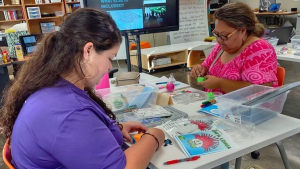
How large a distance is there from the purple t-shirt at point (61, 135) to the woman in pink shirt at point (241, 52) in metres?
1.04

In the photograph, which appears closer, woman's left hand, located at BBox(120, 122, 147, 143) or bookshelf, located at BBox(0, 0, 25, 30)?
woman's left hand, located at BBox(120, 122, 147, 143)

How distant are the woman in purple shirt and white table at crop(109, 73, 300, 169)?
3.1 inches

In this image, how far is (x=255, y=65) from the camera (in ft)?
4.93

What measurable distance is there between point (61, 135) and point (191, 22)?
204 inches

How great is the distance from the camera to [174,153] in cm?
95

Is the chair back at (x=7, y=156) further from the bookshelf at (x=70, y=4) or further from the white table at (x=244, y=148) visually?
the bookshelf at (x=70, y=4)

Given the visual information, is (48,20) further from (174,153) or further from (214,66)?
(174,153)

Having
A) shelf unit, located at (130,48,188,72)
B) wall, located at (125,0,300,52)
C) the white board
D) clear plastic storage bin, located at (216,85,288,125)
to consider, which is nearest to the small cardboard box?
clear plastic storage bin, located at (216,85,288,125)

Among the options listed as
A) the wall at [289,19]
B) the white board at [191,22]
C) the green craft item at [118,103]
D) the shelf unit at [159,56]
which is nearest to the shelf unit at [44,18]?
the wall at [289,19]

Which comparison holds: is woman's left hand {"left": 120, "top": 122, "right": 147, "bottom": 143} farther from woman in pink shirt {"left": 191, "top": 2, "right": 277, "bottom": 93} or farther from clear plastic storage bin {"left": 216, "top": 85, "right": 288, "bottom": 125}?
woman in pink shirt {"left": 191, "top": 2, "right": 277, "bottom": 93}

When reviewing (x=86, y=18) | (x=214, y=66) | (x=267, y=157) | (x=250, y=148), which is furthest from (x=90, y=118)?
(x=267, y=157)

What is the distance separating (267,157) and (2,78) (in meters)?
3.07

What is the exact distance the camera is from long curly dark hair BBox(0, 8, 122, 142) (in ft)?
2.47

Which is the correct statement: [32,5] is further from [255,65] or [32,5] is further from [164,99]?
[255,65]
